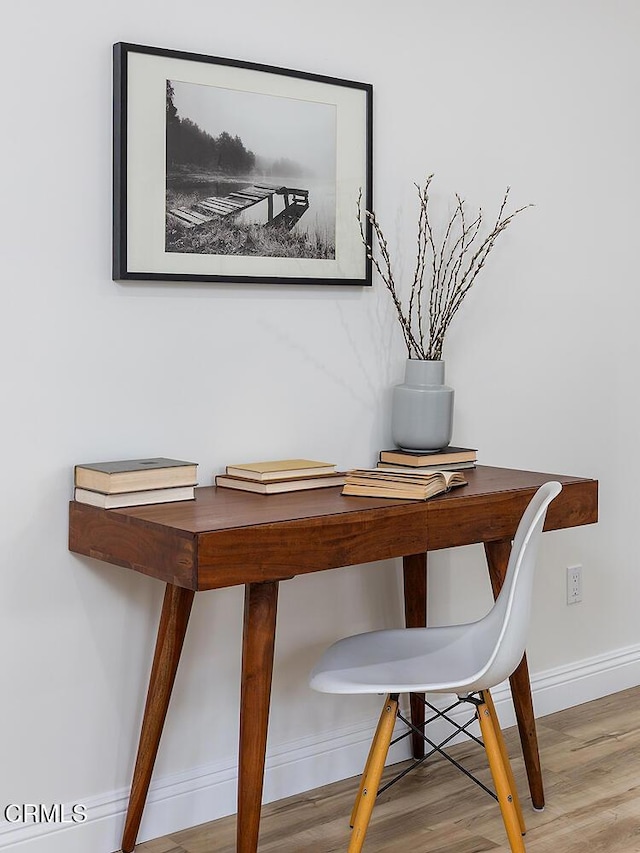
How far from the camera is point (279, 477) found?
2258 millimetres

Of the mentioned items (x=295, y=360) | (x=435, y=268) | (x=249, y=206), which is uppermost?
(x=249, y=206)

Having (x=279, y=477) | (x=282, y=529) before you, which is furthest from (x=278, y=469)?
(x=282, y=529)

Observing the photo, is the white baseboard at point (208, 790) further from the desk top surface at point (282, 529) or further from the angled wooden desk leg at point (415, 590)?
the desk top surface at point (282, 529)

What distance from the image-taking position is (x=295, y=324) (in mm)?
2504

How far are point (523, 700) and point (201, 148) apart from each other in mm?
1449

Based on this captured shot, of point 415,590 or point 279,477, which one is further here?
point 415,590

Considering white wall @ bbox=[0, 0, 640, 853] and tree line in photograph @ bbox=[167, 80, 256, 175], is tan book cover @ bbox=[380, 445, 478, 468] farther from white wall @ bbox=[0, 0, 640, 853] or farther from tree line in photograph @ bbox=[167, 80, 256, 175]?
tree line in photograph @ bbox=[167, 80, 256, 175]

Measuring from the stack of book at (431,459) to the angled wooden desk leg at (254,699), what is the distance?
0.65 meters

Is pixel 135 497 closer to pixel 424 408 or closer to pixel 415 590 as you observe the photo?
pixel 424 408

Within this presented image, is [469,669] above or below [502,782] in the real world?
above

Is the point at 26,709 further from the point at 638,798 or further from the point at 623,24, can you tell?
the point at 623,24

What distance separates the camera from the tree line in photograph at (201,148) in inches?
87.4
